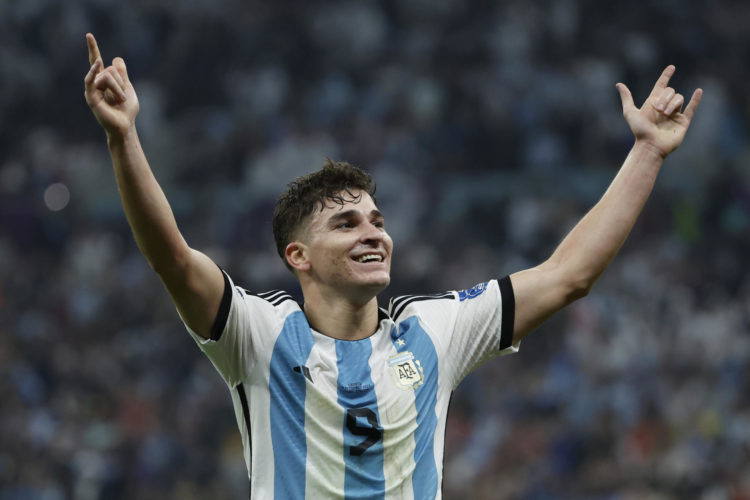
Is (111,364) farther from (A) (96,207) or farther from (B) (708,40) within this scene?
(B) (708,40)

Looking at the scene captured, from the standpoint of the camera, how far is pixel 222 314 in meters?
3.08

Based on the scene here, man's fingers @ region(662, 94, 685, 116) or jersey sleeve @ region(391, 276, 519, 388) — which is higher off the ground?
man's fingers @ region(662, 94, 685, 116)

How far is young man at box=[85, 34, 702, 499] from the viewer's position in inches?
116

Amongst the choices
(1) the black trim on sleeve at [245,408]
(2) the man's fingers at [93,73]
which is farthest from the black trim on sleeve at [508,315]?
(2) the man's fingers at [93,73]

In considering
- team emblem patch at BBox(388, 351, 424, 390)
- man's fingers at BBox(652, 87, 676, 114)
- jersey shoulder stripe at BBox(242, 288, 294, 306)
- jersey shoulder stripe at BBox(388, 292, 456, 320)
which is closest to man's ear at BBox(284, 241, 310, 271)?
jersey shoulder stripe at BBox(242, 288, 294, 306)

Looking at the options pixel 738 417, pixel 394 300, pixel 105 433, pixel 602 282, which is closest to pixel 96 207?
pixel 105 433

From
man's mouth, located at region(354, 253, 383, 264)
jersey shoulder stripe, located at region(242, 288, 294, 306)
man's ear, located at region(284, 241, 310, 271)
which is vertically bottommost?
jersey shoulder stripe, located at region(242, 288, 294, 306)

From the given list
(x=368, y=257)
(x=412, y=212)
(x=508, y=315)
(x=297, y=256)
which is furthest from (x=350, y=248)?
(x=412, y=212)

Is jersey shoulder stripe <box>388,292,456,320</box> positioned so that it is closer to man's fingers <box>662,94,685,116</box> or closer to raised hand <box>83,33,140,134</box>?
man's fingers <box>662,94,685,116</box>

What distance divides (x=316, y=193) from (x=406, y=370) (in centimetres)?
73

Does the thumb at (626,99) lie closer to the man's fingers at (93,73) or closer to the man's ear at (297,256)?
the man's ear at (297,256)

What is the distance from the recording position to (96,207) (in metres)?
11.1

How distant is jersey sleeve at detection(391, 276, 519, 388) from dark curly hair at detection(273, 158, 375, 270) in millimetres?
494

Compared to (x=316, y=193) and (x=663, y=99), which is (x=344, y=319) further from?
(x=663, y=99)
